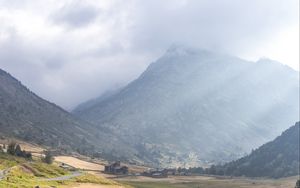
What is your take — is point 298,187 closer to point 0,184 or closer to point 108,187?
point 108,187

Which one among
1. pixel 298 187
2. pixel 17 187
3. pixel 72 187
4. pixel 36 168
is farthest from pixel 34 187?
pixel 298 187

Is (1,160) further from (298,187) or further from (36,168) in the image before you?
Answer: (298,187)

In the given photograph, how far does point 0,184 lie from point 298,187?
125340 mm

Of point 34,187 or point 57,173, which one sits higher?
point 57,173

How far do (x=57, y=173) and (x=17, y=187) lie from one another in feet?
266

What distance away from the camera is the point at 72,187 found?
144500 millimetres

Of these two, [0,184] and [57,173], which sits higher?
[57,173]

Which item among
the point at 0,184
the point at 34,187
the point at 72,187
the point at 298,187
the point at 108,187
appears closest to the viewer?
the point at 0,184

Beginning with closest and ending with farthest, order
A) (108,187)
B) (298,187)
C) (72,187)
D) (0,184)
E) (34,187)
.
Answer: (0,184), (34,187), (72,187), (108,187), (298,187)

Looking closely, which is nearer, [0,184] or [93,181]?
[0,184]

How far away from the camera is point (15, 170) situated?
5920 inches

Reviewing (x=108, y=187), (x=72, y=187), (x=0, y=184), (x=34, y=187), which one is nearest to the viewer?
(x=0, y=184)

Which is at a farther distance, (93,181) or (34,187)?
(93,181)

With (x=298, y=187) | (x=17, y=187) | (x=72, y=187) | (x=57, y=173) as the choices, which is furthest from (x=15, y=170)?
(x=298, y=187)
